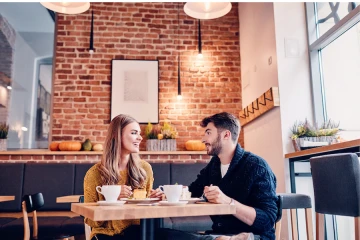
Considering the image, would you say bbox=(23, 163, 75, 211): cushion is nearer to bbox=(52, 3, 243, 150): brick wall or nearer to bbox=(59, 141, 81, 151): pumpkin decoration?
bbox=(59, 141, 81, 151): pumpkin decoration

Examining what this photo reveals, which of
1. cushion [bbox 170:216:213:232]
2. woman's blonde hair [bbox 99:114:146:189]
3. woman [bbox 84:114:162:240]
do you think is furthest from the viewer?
cushion [bbox 170:216:213:232]

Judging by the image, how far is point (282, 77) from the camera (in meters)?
3.64

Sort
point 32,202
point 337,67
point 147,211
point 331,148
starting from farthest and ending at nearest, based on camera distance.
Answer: point 337,67 < point 32,202 < point 331,148 < point 147,211

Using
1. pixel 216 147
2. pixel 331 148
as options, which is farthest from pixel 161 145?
pixel 216 147

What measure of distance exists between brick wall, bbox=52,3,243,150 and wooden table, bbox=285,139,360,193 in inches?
63.4

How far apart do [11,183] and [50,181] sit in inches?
16.4

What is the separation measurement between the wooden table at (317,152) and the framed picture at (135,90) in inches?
77.0

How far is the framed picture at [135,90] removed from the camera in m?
4.69

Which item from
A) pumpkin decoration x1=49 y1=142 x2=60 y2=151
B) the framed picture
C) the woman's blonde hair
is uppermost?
the framed picture

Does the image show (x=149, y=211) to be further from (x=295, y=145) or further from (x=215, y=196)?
(x=295, y=145)

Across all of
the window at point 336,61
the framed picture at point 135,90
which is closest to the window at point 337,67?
the window at point 336,61

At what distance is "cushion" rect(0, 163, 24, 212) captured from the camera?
12.7 ft

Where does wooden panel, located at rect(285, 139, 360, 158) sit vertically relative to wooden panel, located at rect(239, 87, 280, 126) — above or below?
below

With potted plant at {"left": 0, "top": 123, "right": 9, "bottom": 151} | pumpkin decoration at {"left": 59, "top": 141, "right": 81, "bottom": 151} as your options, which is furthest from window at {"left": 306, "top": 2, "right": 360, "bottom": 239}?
potted plant at {"left": 0, "top": 123, "right": 9, "bottom": 151}
